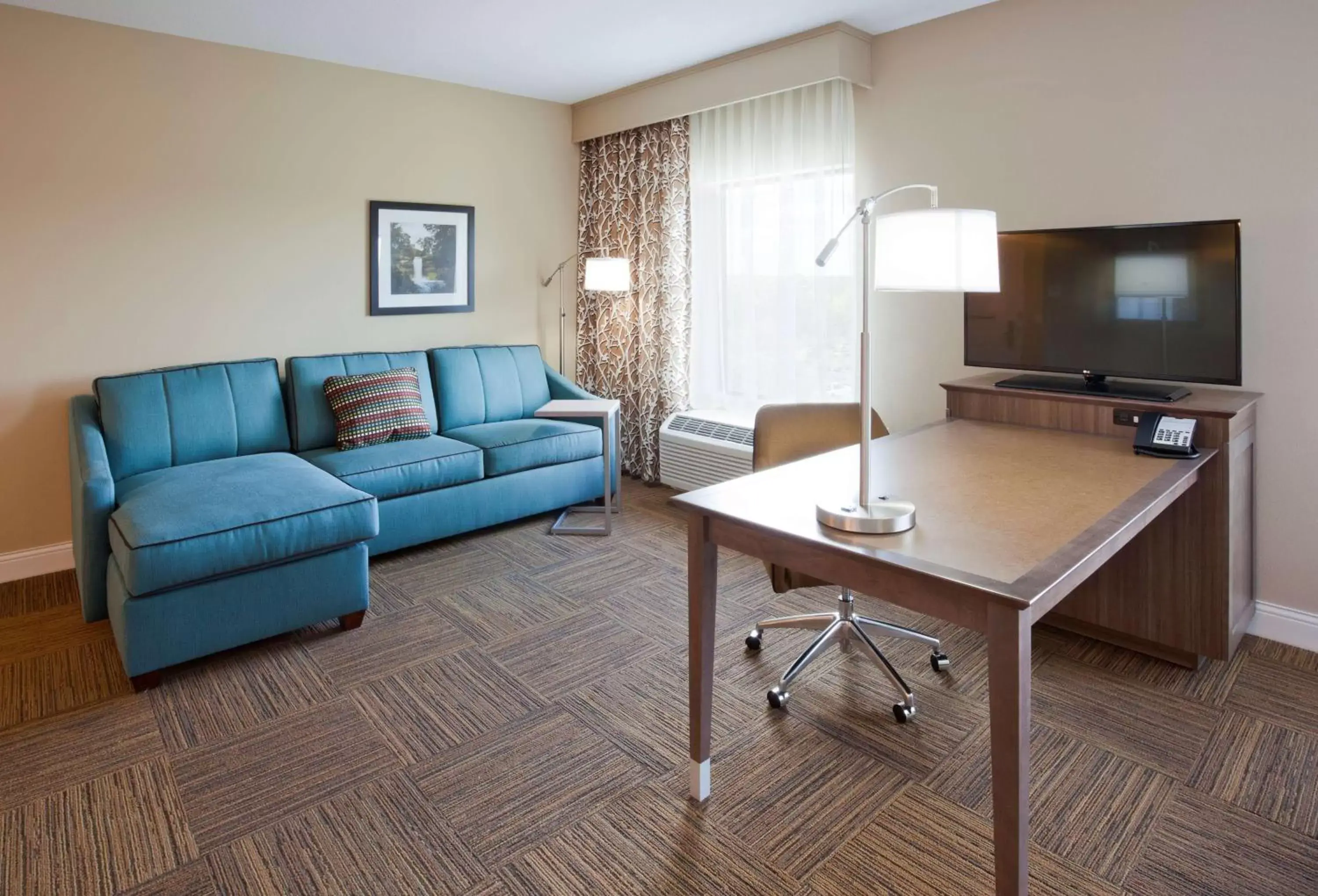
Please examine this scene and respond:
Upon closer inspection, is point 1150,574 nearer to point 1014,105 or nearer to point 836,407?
point 836,407

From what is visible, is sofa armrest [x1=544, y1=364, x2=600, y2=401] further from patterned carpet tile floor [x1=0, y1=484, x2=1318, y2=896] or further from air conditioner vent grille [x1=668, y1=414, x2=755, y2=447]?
patterned carpet tile floor [x1=0, y1=484, x2=1318, y2=896]

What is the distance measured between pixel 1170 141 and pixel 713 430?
8.39ft

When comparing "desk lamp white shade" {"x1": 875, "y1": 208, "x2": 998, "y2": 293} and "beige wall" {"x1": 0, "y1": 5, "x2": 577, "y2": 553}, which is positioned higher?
"beige wall" {"x1": 0, "y1": 5, "x2": 577, "y2": 553}

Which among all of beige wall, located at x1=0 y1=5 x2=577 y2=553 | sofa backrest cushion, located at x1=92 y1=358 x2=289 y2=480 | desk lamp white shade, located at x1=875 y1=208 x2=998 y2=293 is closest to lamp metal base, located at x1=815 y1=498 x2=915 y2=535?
desk lamp white shade, located at x1=875 y1=208 x2=998 y2=293

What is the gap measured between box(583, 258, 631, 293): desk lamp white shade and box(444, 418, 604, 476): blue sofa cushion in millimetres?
843

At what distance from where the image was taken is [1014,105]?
338 centimetres

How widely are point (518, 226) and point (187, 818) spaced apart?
4027mm

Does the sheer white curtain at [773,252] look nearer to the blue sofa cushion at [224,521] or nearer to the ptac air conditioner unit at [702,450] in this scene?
the ptac air conditioner unit at [702,450]

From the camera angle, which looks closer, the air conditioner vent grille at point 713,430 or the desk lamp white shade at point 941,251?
the desk lamp white shade at point 941,251

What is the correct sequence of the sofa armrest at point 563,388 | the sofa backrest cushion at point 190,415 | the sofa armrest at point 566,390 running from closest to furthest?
the sofa backrest cushion at point 190,415
the sofa armrest at point 566,390
the sofa armrest at point 563,388

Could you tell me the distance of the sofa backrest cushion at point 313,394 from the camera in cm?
417

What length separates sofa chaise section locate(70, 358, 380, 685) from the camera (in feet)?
8.82

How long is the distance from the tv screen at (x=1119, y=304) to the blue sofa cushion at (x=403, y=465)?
2501mm

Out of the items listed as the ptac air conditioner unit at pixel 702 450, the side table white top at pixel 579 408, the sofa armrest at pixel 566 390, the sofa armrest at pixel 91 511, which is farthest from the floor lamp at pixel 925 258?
the sofa armrest at pixel 566 390
